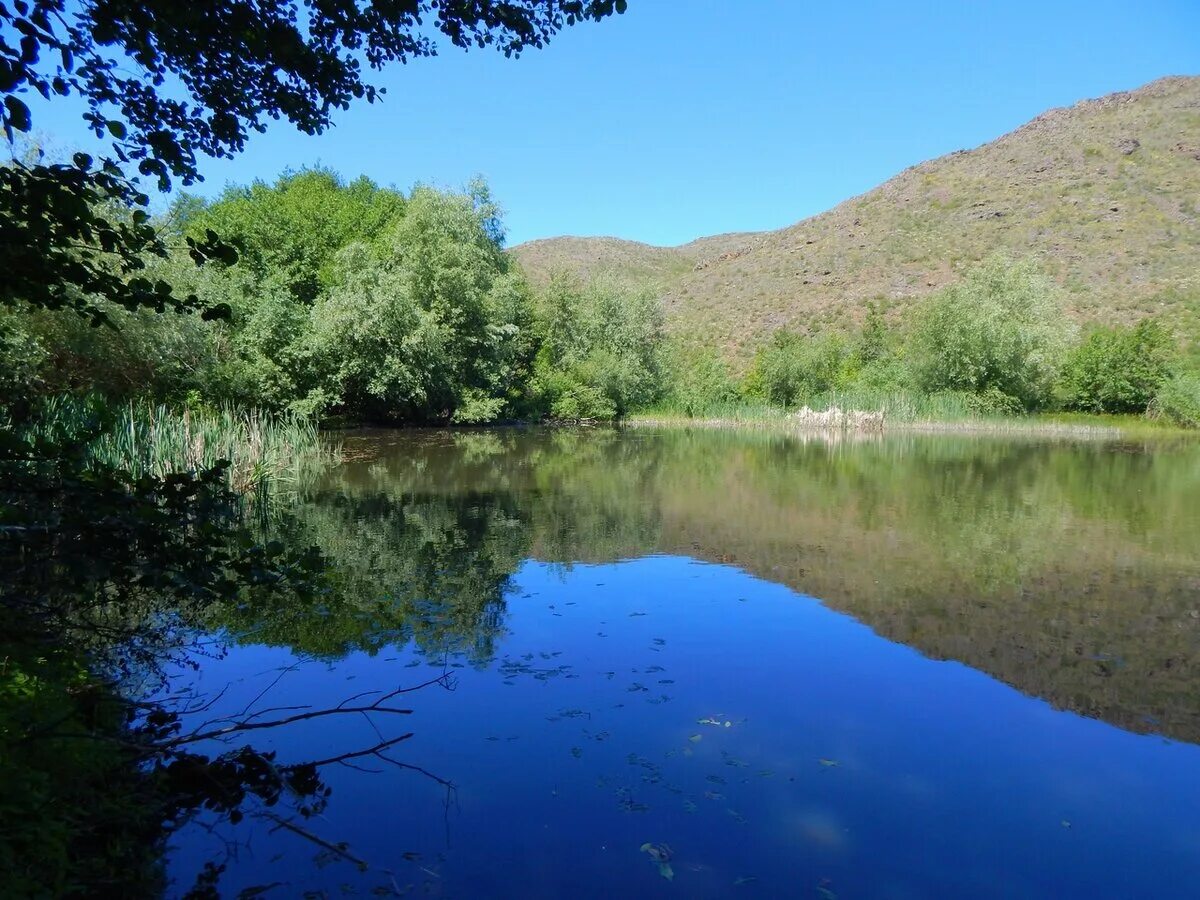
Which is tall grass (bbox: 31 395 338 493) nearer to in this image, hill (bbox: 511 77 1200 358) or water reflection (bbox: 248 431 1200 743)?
water reflection (bbox: 248 431 1200 743)

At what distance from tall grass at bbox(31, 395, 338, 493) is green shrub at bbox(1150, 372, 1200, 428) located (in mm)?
32551

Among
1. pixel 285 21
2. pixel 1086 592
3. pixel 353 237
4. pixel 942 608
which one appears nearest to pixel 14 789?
pixel 285 21

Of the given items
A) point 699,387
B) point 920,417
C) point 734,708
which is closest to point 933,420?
point 920,417

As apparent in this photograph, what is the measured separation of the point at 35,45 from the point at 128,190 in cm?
70

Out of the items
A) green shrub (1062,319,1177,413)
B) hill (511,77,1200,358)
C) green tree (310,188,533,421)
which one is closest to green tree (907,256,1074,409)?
green shrub (1062,319,1177,413)

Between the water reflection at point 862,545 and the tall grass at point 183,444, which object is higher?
the tall grass at point 183,444

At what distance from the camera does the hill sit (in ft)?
153

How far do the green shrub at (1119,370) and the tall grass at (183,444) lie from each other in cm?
3376

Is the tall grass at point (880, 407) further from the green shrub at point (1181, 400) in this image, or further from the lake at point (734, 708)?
Result: the lake at point (734, 708)

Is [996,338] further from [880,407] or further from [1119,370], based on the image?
[1119,370]

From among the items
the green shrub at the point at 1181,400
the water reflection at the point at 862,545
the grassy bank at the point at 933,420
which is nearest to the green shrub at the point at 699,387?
the grassy bank at the point at 933,420

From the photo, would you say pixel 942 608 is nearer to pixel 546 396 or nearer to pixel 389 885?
pixel 389 885

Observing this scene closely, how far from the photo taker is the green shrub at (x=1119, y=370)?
112ft

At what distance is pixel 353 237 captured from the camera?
32906mm
